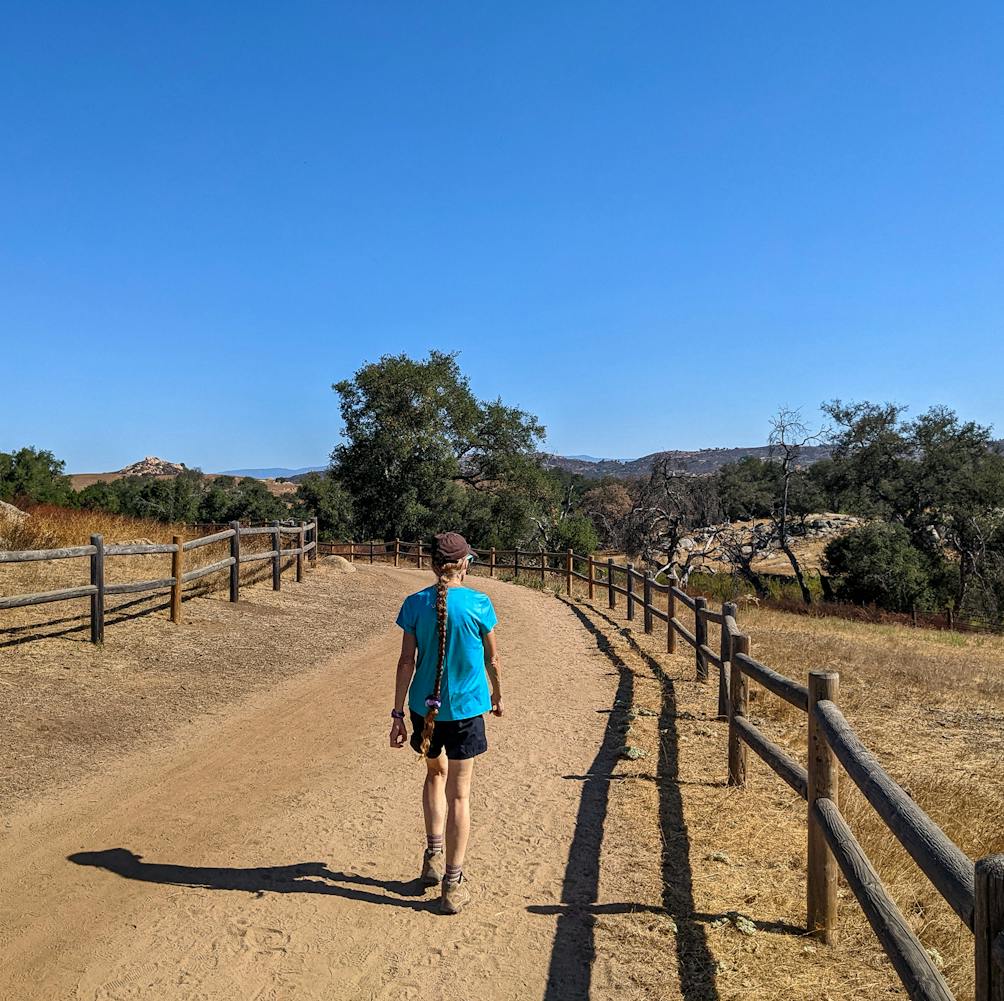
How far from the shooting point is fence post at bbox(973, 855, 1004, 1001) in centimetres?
209

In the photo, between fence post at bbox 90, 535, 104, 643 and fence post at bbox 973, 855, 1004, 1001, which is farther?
fence post at bbox 90, 535, 104, 643

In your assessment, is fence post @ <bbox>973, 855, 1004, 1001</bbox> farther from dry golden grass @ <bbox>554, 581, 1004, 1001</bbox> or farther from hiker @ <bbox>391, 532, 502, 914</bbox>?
hiker @ <bbox>391, 532, 502, 914</bbox>

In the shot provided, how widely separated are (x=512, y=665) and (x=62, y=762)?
637 cm

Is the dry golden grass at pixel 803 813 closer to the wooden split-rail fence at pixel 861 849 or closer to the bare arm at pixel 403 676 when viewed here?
the wooden split-rail fence at pixel 861 849

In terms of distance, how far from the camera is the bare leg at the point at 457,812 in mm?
4184

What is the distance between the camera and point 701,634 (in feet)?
34.1

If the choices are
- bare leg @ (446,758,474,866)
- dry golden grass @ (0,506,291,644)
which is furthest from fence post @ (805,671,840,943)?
dry golden grass @ (0,506,291,644)

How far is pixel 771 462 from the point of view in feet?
117

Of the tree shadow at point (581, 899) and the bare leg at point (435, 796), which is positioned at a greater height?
the bare leg at point (435, 796)

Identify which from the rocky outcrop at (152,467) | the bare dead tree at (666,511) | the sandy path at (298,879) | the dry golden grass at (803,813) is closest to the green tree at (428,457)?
the bare dead tree at (666,511)

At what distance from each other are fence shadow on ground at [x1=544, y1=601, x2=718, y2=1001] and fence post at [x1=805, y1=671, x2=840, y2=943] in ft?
1.87

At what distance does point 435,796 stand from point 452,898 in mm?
499

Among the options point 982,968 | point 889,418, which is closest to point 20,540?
point 982,968

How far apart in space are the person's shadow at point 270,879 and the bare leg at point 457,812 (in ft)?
1.05
